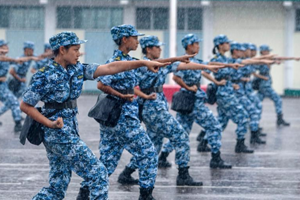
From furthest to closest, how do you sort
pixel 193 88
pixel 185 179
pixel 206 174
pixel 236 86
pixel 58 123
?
pixel 236 86 → pixel 193 88 → pixel 206 174 → pixel 185 179 → pixel 58 123

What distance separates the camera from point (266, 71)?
15891 mm

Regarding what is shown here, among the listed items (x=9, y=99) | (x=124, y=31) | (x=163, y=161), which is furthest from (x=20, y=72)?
(x=124, y=31)

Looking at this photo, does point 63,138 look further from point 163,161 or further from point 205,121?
point 163,161

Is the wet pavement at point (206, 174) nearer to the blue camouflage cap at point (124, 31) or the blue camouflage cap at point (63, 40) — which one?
the blue camouflage cap at point (124, 31)

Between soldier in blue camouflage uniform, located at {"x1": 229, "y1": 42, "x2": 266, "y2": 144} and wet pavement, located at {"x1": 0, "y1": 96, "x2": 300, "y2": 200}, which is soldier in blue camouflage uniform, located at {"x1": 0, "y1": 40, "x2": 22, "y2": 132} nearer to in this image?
wet pavement, located at {"x1": 0, "y1": 96, "x2": 300, "y2": 200}

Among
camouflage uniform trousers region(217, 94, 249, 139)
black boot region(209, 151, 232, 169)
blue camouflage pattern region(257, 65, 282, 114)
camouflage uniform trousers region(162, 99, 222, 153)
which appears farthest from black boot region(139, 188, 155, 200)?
blue camouflage pattern region(257, 65, 282, 114)

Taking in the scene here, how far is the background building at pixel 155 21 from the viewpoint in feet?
96.2

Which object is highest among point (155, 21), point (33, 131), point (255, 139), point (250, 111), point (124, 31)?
point (155, 21)

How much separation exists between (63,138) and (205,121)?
4.08 m

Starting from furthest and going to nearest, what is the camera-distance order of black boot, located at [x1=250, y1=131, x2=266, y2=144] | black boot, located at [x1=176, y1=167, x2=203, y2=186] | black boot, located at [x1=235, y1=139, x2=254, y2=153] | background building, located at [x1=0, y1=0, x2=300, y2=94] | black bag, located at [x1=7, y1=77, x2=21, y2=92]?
background building, located at [x1=0, y1=0, x2=300, y2=94] < black bag, located at [x1=7, y1=77, x2=21, y2=92] < black boot, located at [x1=250, y1=131, x2=266, y2=144] < black boot, located at [x1=235, y1=139, x2=254, y2=153] < black boot, located at [x1=176, y1=167, x2=203, y2=186]

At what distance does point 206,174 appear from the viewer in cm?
944

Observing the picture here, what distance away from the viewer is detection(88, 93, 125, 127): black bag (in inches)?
285

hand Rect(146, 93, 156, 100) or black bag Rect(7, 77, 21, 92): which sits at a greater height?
hand Rect(146, 93, 156, 100)

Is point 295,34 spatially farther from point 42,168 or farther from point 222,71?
point 42,168
